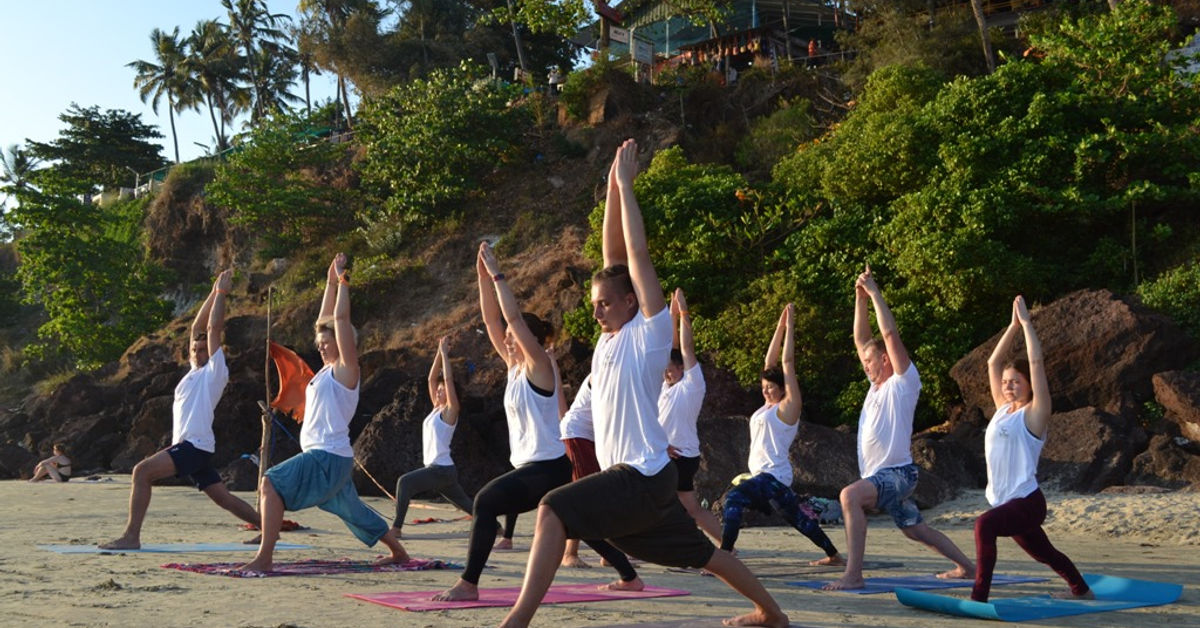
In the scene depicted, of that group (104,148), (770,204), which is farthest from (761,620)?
(104,148)

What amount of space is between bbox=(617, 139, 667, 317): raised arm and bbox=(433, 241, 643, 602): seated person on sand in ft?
3.52

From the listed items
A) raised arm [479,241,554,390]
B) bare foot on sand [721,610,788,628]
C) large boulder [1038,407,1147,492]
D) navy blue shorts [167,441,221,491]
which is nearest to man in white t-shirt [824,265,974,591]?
bare foot on sand [721,610,788,628]

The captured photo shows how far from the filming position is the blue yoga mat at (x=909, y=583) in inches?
Answer: 309

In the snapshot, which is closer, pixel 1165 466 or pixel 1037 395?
pixel 1037 395

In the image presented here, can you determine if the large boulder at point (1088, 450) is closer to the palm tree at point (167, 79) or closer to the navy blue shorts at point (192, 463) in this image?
the navy blue shorts at point (192, 463)

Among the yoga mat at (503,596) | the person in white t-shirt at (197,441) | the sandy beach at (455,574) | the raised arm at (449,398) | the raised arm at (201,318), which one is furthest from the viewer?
the raised arm at (449,398)

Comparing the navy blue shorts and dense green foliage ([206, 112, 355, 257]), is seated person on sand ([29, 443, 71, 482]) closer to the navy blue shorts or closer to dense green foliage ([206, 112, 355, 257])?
dense green foliage ([206, 112, 355, 257])

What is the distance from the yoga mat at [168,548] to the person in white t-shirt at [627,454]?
5581 millimetres

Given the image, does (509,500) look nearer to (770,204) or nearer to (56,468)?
(770,204)

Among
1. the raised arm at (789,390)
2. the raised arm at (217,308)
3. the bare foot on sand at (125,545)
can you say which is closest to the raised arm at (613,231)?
the raised arm at (789,390)

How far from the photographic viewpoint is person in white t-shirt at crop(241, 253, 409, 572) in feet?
26.5

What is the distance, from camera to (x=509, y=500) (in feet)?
22.2

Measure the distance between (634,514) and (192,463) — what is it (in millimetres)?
5797

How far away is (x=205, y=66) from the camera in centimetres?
6456
